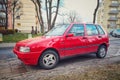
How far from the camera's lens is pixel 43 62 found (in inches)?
245

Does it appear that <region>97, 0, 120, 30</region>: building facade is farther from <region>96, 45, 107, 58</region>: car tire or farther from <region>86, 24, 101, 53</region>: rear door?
<region>86, 24, 101, 53</region>: rear door

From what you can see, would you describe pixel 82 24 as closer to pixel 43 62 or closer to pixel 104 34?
pixel 104 34

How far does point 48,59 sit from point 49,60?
58mm

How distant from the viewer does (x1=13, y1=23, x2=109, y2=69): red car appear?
605 cm

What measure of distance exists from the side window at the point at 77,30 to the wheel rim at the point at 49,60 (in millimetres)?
1324

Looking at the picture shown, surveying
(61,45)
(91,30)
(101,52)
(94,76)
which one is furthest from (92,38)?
(94,76)

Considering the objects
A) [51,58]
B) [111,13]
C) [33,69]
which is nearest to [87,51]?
[51,58]

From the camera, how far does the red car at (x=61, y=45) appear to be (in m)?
6.05

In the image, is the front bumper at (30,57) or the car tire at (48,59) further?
the car tire at (48,59)

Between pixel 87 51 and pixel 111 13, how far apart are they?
63.0 m

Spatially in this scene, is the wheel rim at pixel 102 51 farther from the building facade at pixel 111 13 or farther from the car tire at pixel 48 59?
the building facade at pixel 111 13

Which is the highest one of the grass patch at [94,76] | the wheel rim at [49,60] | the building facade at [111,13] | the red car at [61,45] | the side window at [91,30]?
the building facade at [111,13]

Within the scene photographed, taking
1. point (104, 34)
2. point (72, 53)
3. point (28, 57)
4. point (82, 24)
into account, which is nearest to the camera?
point (28, 57)

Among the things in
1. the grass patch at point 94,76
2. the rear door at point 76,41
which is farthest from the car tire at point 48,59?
the grass patch at point 94,76
